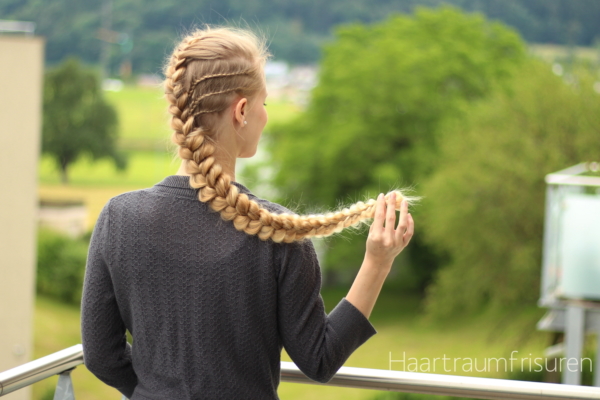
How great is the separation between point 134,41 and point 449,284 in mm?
22933

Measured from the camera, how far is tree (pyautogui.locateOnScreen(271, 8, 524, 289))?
2072 cm

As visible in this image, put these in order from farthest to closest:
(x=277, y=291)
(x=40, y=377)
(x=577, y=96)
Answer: (x=577, y=96)
(x=40, y=377)
(x=277, y=291)

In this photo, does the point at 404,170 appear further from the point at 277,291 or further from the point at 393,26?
the point at 277,291

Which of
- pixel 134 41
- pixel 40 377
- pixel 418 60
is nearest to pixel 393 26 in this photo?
pixel 418 60

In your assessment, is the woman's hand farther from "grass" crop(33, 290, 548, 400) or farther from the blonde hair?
"grass" crop(33, 290, 548, 400)

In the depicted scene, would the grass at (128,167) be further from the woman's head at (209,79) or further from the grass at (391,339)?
the woman's head at (209,79)

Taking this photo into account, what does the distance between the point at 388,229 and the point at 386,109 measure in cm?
2014

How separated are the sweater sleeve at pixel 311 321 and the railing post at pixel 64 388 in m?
0.58

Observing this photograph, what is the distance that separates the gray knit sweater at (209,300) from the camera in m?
1.05

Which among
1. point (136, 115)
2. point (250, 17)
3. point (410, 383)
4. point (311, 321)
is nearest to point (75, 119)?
point (136, 115)

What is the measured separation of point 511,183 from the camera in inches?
597

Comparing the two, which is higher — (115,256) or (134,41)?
(134,41)

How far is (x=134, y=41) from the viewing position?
111ft

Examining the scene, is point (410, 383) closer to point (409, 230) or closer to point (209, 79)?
point (409, 230)
